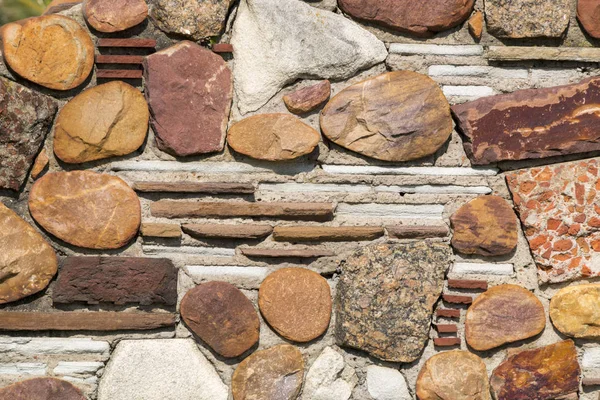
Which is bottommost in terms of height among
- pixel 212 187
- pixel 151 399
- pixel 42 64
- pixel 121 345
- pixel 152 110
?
pixel 151 399

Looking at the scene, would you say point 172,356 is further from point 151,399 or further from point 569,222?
point 569,222

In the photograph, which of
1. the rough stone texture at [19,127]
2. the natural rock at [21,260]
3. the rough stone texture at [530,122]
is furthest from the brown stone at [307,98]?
the natural rock at [21,260]

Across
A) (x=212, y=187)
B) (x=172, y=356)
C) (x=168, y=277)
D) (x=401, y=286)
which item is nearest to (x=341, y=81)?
(x=212, y=187)

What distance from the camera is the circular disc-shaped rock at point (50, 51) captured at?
1.60 m

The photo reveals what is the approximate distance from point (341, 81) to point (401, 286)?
0.52 metres

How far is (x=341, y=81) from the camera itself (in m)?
1.74

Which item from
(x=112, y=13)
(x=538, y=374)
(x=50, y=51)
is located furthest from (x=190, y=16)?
(x=538, y=374)

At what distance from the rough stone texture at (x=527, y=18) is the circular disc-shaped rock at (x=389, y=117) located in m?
0.21

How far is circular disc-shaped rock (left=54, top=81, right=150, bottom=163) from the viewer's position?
5.40 feet

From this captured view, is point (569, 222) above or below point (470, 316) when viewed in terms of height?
above

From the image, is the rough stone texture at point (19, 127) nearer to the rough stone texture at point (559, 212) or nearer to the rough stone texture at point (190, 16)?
the rough stone texture at point (190, 16)

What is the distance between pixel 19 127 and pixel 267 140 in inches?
22.1

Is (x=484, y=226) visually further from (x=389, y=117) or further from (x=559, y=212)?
(x=389, y=117)

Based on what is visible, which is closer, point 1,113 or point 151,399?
point 1,113
